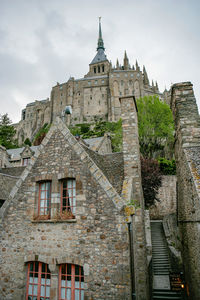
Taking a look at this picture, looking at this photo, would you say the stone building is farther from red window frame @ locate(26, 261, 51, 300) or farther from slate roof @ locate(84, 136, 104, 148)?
slate roof @ locate(84, 136, 104, 148)

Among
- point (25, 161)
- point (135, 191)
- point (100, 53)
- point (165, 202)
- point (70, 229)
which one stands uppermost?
point (100, 53)

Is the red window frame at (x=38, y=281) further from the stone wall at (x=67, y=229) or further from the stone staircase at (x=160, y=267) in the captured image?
the stone staircase at (x=160, y=267)

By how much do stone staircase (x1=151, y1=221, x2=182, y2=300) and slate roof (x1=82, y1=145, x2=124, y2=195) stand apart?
635cm

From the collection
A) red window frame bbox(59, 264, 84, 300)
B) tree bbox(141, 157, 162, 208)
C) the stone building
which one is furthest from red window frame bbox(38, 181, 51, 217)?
tree bbox(141, 157, 162, 208)

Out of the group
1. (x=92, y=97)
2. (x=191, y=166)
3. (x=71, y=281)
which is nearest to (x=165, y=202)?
(x=191, y=166)

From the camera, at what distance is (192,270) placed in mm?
7480

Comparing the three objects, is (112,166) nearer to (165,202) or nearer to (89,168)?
(89,168)

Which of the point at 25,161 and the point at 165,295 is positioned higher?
the point at 25,161

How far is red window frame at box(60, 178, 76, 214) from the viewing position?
22.9 ft

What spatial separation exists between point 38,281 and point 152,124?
2308 cm

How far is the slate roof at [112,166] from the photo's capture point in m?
7.99

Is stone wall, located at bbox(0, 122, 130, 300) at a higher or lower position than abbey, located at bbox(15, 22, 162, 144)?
lower

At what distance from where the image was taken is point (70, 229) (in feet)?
21.7

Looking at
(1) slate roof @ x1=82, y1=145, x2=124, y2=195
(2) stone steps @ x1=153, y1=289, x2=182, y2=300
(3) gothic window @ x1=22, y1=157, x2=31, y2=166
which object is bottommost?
(2) stone steps @ x1=153, y1=289, x2=182, y2=300
